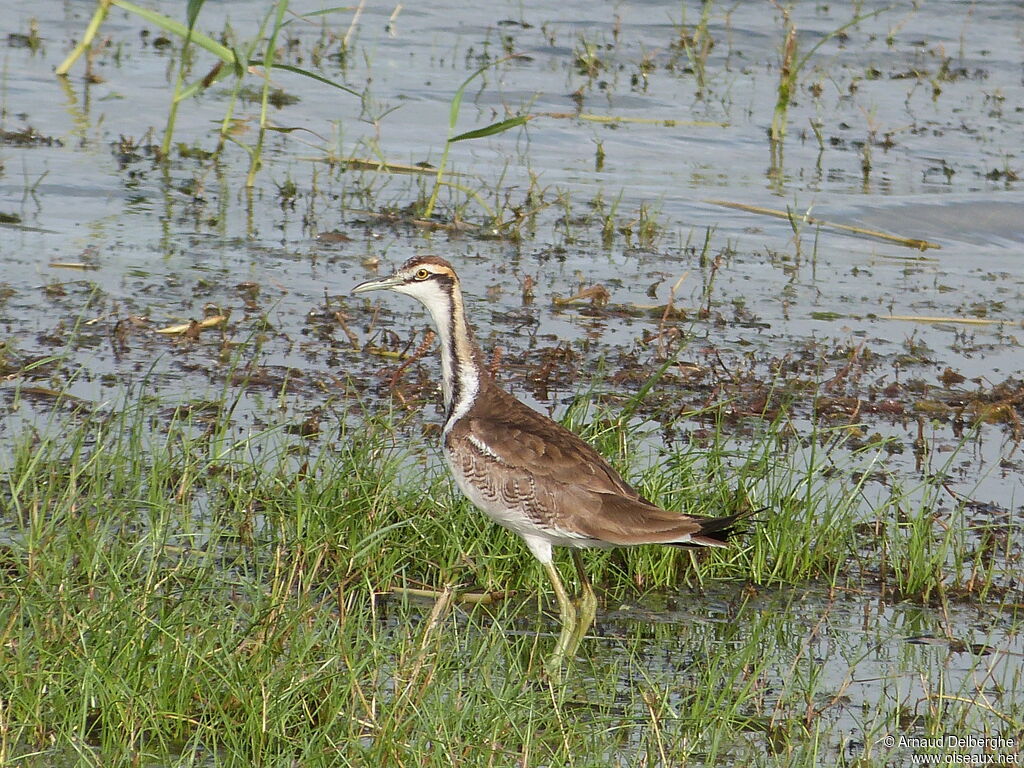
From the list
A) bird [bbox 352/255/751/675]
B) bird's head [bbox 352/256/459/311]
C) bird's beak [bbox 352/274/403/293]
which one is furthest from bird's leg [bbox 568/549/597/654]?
bird's beak [bbox 352/274/403/293]

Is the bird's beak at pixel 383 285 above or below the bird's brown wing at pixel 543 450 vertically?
above

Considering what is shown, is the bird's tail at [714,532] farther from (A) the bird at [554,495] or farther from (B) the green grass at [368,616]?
(B) the green grass at [368,616]

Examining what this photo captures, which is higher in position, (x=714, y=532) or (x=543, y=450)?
(x=543, y=450)

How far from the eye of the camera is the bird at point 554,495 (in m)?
5.57

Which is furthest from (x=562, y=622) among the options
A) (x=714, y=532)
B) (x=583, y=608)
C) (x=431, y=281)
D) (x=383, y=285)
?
(x=383, y=285)

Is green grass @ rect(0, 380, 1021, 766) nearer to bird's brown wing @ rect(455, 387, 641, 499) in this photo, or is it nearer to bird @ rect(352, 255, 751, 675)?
bird @ rect(352, 255, 751, 675)

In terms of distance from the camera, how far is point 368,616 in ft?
18.4

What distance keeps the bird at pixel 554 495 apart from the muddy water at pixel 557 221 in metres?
0.92

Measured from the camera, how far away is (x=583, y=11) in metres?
18.3

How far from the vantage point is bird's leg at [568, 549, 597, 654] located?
552 centimetres

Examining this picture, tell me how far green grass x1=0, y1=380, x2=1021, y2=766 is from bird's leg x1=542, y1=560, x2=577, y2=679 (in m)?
0.09

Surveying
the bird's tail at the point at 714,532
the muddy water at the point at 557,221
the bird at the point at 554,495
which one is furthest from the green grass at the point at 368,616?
the muddy water at the point at 557,221

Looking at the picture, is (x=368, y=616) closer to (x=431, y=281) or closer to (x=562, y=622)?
(x=562, y=622)

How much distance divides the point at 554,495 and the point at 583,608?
455 mm
